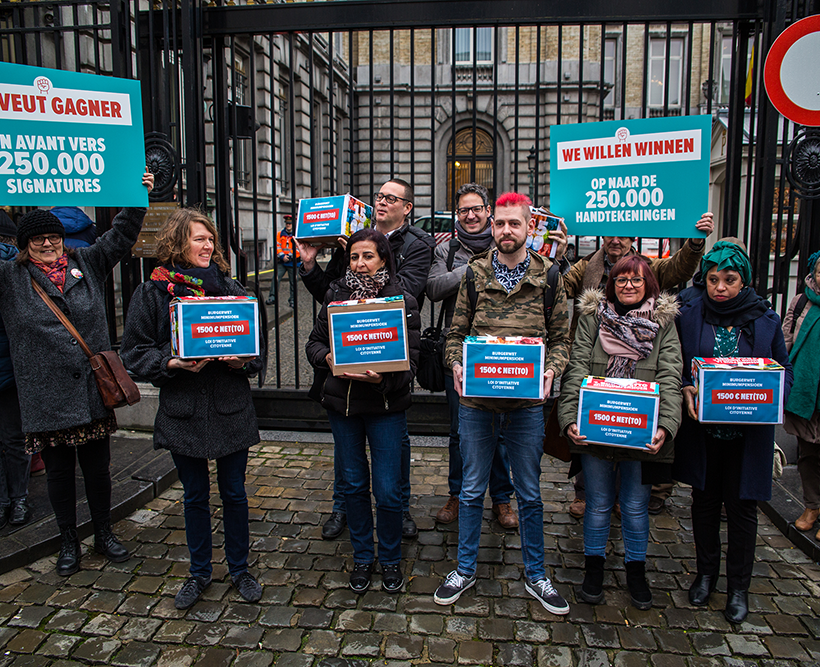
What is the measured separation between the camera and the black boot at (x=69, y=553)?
11.6ft

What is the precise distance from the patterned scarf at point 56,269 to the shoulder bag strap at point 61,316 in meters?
0.08

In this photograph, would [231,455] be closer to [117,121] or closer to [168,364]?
[168,364]

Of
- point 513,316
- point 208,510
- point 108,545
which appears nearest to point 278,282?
point 108,545

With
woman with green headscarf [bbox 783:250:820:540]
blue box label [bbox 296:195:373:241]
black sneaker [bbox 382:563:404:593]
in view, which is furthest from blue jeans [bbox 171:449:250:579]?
woman with green headscarf [bbox 783:250:820:540]

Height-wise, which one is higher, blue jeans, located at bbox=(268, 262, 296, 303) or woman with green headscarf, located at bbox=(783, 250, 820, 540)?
blue jeans, located at bbox=(268, 262, 296, 303)

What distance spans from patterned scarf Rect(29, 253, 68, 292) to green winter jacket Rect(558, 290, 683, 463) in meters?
2.97

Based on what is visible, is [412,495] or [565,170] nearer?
[565,170]

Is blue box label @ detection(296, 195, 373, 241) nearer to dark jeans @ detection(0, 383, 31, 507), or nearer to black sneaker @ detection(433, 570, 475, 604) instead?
black sneaker @ detection(433, 570, 475, 604)

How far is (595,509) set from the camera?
→ 3260 millimetres

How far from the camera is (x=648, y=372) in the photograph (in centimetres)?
312

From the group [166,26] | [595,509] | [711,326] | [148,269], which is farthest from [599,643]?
[166,26]

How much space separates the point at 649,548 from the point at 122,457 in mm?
4139

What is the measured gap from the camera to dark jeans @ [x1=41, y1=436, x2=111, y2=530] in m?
3.58

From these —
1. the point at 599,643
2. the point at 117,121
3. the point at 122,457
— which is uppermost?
the point at 117,121
